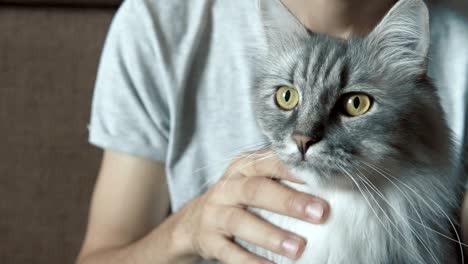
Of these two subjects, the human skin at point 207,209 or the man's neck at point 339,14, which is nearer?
the human skin at point 207,209

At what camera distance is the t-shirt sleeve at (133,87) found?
3.97 feet

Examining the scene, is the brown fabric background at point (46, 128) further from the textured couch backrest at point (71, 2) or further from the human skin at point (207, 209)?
Answer: the human skin at point (207, 209)

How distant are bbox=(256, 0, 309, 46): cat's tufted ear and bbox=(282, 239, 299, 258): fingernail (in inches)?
A: 12.8

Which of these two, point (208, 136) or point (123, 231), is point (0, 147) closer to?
point (123, 231)

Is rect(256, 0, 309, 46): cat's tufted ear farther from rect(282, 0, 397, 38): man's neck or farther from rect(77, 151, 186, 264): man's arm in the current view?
rect(77, 151, 186, 264): man's arm

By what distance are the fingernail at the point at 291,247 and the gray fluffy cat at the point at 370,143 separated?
2cm

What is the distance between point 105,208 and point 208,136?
28cm

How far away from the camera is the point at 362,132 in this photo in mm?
793

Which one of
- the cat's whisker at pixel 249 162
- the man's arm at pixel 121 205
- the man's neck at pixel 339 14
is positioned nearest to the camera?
the cat's whisker at pixel 249 162

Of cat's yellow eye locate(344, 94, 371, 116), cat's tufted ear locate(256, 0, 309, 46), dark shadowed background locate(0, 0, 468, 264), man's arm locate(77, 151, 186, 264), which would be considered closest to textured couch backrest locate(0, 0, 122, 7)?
dark shadowed background locate(0, 0, 468, 264)

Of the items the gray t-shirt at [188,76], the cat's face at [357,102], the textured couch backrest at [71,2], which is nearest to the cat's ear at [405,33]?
the cat's face at [357,102]

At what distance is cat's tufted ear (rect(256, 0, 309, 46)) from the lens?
0.93 metres

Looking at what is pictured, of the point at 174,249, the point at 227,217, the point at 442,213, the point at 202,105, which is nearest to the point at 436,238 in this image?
the point at 442,213

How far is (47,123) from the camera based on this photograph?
1.66m
